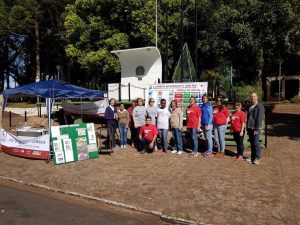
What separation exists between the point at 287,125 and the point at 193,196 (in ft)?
41.1

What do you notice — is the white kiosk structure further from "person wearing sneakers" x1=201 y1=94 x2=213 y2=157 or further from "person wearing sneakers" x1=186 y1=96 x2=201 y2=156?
"person wearing sneakers" x1=201 y1=94 x2=213 y2=157

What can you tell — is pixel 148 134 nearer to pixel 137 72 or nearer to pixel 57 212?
pixel 57 212

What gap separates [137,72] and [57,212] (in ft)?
53.0

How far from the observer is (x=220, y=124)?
11.2m

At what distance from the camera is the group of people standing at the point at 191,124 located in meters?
10.5

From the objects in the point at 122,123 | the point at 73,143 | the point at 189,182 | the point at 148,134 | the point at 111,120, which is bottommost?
the point at 189,182

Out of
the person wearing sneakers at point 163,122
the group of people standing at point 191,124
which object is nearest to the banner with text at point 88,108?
the group of people standing at point 191,124

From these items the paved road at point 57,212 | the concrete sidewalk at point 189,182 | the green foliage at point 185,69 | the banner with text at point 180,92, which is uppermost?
the green foliage at point 185,69

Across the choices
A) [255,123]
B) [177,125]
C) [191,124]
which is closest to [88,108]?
[177,125]

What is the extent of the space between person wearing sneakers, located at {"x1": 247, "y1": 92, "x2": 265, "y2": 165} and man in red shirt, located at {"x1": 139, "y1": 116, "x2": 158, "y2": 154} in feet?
9.84

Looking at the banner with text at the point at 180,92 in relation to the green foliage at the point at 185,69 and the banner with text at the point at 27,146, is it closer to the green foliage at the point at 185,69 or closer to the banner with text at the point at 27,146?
the green foliage at the point at 185,69

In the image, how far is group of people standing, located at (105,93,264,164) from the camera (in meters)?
10.5

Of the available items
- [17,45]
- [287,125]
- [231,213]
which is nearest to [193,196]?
[231,213]

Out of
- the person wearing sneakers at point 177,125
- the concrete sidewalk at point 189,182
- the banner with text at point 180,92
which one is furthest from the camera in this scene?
the banner with text at point 180,92
